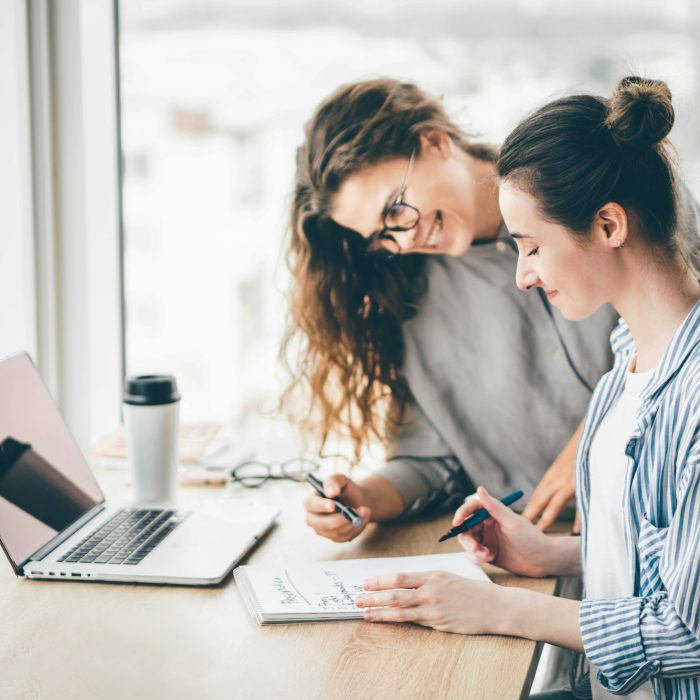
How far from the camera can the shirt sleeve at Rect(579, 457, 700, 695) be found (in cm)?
91

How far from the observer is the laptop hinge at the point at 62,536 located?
46.0 inches

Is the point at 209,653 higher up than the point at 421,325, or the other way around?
the point at 421,325

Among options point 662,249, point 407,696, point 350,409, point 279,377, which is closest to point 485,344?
point 350,409

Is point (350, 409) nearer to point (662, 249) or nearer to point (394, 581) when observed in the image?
point (394, 581)

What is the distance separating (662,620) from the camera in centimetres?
94

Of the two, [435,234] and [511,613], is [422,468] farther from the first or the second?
[511,613]

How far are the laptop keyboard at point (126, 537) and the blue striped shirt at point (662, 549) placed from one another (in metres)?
0.60

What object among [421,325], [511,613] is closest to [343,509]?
[511,613]

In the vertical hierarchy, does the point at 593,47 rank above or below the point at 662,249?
above

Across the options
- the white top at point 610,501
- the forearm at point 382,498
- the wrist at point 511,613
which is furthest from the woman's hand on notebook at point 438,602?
the forearm at point 382,498

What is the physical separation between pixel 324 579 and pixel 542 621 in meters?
0.29

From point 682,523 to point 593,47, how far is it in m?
1.52

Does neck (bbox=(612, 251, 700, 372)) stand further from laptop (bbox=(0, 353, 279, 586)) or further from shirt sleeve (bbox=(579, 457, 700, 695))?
laptop (bbox=(0, 353, 279, 586))

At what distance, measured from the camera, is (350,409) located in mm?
1697
